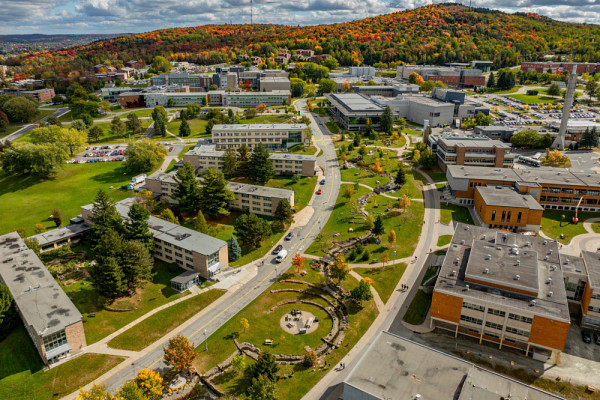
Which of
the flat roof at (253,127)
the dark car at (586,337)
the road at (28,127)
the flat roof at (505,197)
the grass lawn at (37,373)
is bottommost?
the grass lawn at (37,373)

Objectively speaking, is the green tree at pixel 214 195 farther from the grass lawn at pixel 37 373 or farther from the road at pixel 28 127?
the road at pixel 28 127

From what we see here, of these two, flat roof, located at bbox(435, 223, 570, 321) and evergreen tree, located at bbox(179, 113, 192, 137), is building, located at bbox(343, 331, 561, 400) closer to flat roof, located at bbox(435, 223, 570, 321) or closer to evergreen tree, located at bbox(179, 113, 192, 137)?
flat roof, located at bbox(435, 223, 570, 321)

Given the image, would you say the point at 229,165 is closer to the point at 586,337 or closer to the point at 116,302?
the point at 116,302

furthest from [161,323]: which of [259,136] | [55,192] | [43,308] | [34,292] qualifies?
[259,136]

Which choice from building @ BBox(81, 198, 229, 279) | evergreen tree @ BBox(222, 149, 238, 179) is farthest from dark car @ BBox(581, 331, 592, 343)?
evergreen tree @ BBox(222, 149, 238, 179)

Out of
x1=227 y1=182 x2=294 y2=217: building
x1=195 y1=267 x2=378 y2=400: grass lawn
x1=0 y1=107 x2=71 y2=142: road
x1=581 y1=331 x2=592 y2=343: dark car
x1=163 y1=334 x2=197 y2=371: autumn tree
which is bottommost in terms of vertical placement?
x1=195 y1=267 x2=378 y2=400: grass lawn

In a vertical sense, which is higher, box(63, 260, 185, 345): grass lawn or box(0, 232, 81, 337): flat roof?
box(0, 232, 81, 337): flat roof

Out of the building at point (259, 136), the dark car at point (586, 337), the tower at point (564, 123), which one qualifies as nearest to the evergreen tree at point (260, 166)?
the building at point (259, 136)
